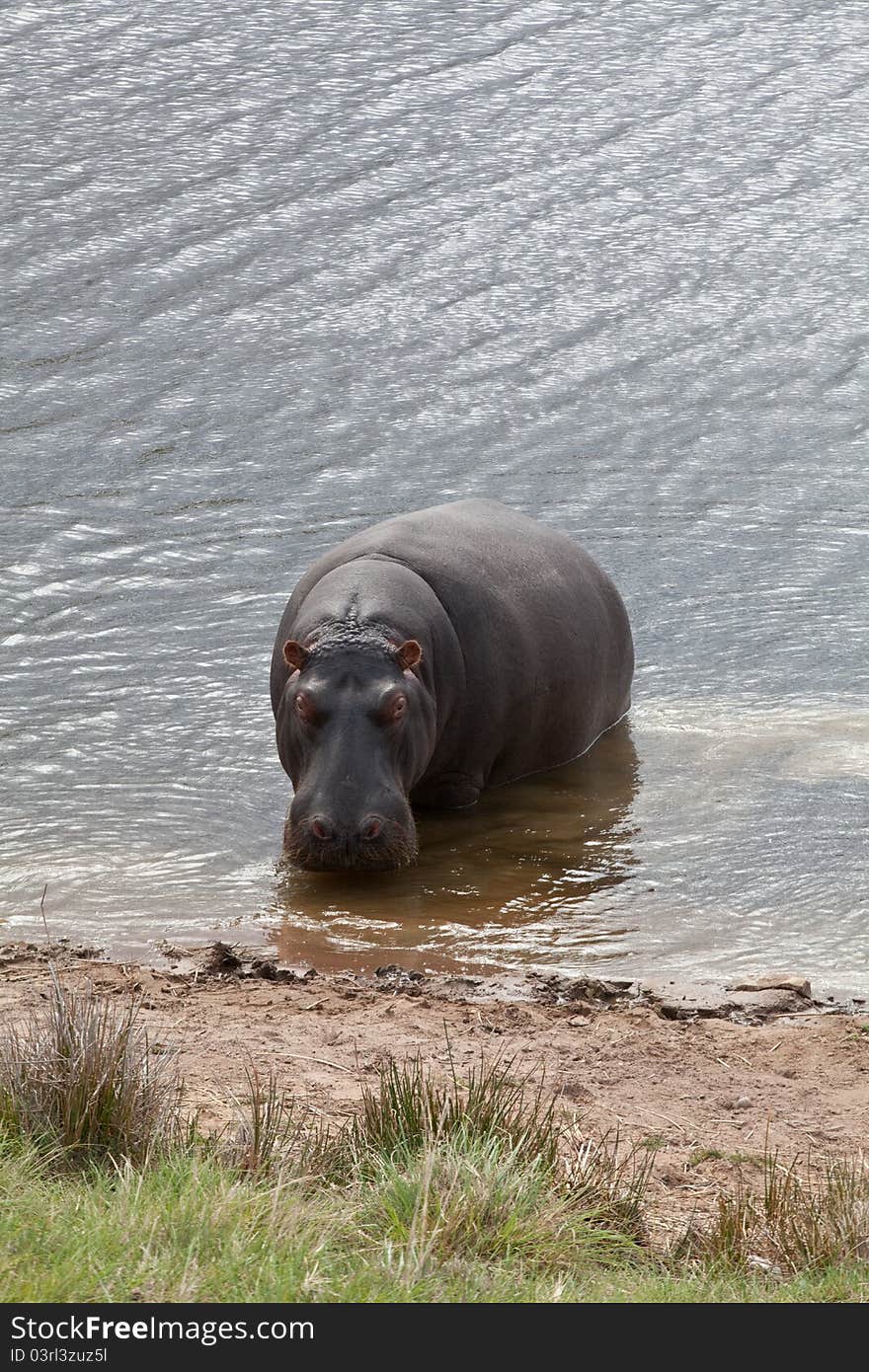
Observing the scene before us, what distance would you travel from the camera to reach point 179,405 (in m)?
14.8

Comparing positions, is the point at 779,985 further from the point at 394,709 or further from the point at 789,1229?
the point at 789,1229

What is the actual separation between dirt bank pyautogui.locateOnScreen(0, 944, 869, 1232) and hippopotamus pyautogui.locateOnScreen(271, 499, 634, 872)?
1034mm

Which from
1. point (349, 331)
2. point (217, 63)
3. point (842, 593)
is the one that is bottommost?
point (842, 593)

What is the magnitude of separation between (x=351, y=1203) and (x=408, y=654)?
417cm

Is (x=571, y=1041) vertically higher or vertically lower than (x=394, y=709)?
lower

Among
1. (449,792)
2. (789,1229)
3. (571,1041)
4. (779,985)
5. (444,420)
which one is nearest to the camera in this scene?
(789,1229)

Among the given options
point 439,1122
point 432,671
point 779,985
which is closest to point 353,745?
point 432,671

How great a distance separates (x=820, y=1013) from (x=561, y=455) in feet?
26.3

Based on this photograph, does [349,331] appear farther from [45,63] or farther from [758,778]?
[758,778]

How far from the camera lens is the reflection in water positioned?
742 cm

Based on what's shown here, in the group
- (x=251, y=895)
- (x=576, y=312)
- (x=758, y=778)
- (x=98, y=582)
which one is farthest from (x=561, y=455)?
(x=251, y=895)

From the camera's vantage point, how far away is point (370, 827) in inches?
309

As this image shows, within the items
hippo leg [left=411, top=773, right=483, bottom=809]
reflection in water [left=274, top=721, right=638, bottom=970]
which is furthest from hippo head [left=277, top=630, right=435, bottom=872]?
hippo leg [left=411, top=773, right=483, bottom=809]

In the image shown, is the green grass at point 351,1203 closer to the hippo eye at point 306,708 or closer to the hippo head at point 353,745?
the hippo head at point 353,745
